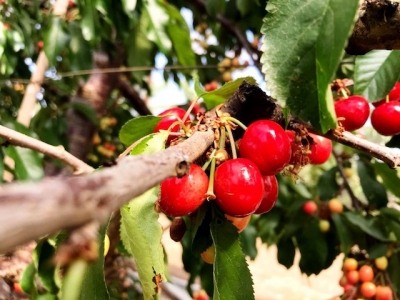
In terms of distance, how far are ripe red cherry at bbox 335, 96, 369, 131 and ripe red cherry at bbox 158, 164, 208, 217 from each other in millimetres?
251

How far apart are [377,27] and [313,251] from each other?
0.74m

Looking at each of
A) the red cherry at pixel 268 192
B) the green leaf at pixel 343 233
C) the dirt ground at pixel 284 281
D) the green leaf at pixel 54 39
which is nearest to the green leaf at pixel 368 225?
the green leaf at pixel 343 233

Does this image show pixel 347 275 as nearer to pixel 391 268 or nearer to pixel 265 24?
pixel 391 268

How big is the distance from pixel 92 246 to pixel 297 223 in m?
1.03

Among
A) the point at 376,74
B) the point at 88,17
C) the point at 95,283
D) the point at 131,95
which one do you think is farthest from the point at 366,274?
the point at 131,95

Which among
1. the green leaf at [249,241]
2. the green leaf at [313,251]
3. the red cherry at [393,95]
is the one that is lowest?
the green leaf at [249,241]

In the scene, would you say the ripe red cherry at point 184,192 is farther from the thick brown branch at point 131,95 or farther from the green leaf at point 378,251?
the thick brown branch at point 131,95

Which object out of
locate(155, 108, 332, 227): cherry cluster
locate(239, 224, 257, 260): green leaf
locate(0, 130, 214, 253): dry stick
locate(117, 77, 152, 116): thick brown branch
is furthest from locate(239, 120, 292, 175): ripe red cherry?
locate(117, 77, 152, 116): thick brown branch

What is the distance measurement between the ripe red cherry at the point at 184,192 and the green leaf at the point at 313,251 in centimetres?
68

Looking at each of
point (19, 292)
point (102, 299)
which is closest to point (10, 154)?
point (19, 292)

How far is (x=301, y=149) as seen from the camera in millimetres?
495

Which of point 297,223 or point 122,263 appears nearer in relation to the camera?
point 297,223

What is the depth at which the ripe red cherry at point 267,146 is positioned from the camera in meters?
0.44

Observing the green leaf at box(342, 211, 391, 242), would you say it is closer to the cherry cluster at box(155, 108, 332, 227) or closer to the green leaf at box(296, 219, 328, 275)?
the green leaf at box(296, 219, 328, 275)
